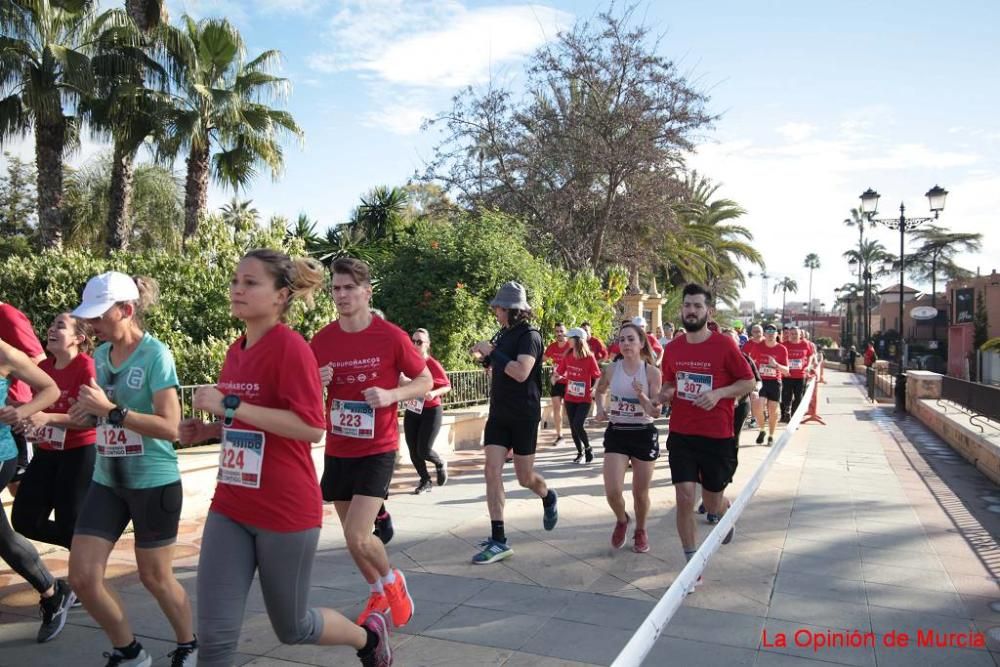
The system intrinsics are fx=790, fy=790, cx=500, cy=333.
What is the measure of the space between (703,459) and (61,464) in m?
3.75

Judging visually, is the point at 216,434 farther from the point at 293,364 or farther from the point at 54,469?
the point at 54,469

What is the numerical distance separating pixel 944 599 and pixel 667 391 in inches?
84.0

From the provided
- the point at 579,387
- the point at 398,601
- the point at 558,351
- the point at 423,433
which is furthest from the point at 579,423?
the point at 398,601

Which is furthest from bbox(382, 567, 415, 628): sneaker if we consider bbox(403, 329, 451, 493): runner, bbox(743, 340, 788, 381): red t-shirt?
bbox(743, 340, 788, 381): red t-shirt

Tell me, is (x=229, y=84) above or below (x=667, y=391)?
above

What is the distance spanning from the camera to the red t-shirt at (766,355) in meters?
12.5

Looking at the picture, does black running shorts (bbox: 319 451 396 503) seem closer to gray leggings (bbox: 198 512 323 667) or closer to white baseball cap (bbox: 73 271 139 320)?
gray leggings (bbox: 198 512 323 667)

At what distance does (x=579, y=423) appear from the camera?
10.2m

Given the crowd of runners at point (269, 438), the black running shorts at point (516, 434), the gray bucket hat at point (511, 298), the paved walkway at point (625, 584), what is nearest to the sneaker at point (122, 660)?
the crowd of runners at point (269, 438)

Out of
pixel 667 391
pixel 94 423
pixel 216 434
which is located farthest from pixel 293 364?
pixel 667 391

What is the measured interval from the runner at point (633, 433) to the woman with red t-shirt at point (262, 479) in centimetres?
301

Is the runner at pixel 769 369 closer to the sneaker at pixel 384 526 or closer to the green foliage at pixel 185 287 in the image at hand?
the green foliage at pixel 185 287

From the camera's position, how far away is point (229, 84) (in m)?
16.8

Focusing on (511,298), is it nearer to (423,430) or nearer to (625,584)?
(625,584)
